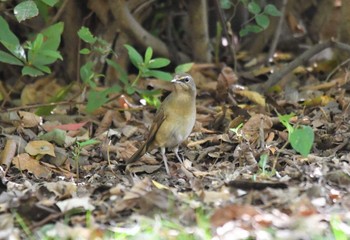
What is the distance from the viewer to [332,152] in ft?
19.9

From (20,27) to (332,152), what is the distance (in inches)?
140

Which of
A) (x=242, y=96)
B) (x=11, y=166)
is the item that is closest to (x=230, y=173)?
(x=11, y=166)

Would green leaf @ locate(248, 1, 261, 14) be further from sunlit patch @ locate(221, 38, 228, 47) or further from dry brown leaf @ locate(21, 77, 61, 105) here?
dry brown leaf @ locate(21, 77, 61, 105)

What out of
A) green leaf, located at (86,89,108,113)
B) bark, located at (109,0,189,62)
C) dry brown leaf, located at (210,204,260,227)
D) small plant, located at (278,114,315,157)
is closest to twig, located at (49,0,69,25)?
bark, located at (109,0,189,62)

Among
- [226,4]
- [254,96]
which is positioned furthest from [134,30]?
[254,96]

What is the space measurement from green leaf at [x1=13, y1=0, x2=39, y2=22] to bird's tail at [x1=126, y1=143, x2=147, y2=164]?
1.20 metres

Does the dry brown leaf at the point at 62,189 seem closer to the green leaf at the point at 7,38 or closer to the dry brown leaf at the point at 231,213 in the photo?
the dry brown leaf at the point at 231,213

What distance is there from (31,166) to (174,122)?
107cm

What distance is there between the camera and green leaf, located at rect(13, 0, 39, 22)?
612 cm

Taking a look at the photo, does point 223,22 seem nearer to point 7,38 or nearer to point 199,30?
point 199,30

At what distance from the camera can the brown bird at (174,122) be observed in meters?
6.43

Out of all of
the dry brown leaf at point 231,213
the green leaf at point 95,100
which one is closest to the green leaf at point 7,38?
the green leaf at point 95,100

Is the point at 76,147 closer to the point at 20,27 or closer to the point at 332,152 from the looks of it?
the point at 332,152

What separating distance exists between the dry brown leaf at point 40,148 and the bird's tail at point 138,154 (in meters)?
0.55
